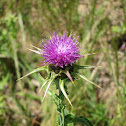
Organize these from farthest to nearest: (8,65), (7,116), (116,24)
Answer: (116,24), (8,65), (7,116)

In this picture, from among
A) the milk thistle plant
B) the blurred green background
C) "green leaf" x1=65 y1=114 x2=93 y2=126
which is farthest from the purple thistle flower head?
the blurred green background

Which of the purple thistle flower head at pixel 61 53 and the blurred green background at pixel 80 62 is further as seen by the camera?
the blurred green background at pixel 80 62

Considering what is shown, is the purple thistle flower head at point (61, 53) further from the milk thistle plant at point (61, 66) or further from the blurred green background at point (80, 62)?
the blurred green background at point (80, 62)

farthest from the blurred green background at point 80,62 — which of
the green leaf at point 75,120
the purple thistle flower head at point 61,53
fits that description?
the purple thistle flower head at point 61,53

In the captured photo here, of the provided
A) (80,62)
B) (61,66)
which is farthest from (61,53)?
(80,62)

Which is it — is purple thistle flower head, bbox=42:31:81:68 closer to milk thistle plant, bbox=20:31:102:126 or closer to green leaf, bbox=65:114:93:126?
milk thistle plant, bbox=20:31:102:126

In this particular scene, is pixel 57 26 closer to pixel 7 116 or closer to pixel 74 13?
pixel 74 13

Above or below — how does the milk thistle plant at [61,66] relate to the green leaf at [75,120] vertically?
above

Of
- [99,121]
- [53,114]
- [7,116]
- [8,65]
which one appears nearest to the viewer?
[53,114]

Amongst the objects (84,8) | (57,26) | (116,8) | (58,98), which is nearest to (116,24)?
(116,8)
